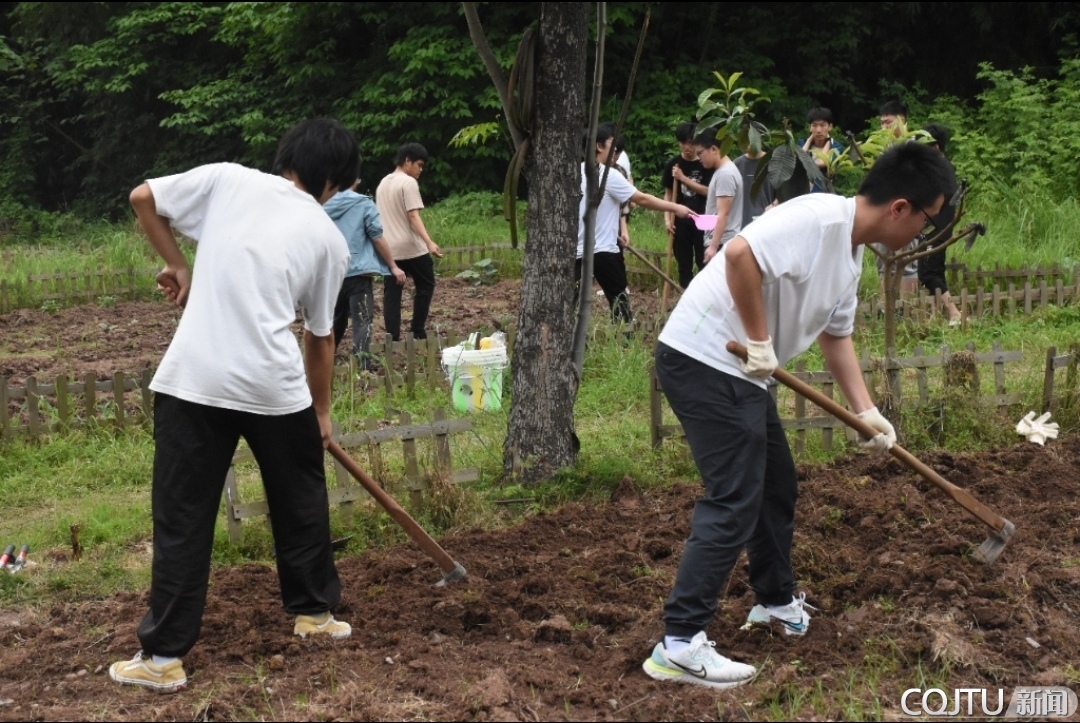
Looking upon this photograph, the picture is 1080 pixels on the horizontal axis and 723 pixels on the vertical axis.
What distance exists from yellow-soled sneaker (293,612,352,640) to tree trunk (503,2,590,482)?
1.76 m

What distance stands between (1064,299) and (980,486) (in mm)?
5278

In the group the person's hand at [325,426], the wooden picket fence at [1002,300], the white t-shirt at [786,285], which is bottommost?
the wooden picket fence at [1002,300]

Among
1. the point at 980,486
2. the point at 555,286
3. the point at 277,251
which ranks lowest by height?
the point at 980,486

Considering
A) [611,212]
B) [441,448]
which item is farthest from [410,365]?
[441,448]

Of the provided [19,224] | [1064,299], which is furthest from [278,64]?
[1064,299]

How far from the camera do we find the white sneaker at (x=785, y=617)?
3904 mm

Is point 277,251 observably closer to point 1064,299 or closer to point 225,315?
point 225,315

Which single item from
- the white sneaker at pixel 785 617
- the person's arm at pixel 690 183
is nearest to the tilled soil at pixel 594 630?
the white sneaker at pixel 785 617

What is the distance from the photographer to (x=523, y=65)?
5.34 metres

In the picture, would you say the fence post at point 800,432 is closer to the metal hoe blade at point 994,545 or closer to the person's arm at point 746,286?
the metal hoe blade at point 994,545

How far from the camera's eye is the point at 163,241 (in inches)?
141

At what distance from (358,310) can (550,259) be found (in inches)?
107

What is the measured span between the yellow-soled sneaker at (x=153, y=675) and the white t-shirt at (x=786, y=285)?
178cm

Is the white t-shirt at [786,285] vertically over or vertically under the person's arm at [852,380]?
over
